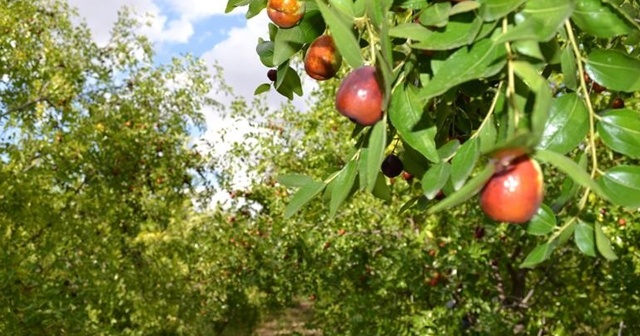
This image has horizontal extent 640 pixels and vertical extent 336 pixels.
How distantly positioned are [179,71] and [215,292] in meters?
3.60

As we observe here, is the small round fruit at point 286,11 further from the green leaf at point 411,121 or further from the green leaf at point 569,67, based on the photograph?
the green leaf at point 569,67

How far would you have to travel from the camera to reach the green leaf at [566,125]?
0.89m

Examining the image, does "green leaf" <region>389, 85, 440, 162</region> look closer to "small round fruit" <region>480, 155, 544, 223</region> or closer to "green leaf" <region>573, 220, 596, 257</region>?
"small round fruit" <region>480, 155, 544, 223</region>

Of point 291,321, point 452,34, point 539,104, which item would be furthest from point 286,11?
point 291,321

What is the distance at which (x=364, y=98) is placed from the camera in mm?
788

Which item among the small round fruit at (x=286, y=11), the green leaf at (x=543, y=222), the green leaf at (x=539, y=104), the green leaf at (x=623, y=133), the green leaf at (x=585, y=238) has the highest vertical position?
the small round fruit at (x=286, y=11)

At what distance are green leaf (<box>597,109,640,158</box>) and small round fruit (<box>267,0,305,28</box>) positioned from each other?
520 mm

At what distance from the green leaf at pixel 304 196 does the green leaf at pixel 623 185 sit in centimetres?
44

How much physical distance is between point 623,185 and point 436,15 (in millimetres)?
397

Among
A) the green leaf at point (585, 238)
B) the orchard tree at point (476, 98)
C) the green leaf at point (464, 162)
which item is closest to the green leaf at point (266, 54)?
the orchard tree at point (476, 98)

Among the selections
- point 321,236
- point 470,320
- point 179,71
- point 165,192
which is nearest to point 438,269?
point 470,320

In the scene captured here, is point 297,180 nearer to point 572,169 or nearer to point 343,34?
point 343,34

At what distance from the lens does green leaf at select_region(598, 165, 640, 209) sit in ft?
2.97

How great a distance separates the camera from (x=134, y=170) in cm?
892
